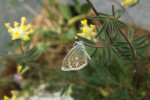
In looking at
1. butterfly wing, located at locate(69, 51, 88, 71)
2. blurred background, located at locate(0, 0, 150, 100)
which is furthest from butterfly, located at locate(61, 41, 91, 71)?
blurred background, located at locate(0, 0, 150, 100)

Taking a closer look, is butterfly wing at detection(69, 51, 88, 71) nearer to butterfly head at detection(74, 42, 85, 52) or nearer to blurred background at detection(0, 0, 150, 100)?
butterfly head at detection(74, 42, 85, 52)

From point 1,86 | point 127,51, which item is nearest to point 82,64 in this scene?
point 127,51

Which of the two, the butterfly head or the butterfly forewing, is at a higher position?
the butterfly head

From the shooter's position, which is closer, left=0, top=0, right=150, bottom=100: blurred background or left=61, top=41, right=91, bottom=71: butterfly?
left=61, top=41, right=91, bottom=71: butterfly

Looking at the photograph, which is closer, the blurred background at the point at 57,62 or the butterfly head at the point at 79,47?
the butterfly head at the point at 79,47

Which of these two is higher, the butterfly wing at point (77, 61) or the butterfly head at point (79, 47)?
the butterfly head at point (79, 47)

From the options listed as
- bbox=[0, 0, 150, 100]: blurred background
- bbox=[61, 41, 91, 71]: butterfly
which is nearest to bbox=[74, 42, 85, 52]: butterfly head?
bbox=[61, 41, 91, 71]: butterfly

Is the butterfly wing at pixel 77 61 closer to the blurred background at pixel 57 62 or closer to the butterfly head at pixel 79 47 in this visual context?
the butterfly head at pixel 79 47

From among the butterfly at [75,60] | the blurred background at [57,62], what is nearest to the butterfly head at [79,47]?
the butterfly at [75,60]

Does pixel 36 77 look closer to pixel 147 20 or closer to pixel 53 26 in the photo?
pixel 53 26
